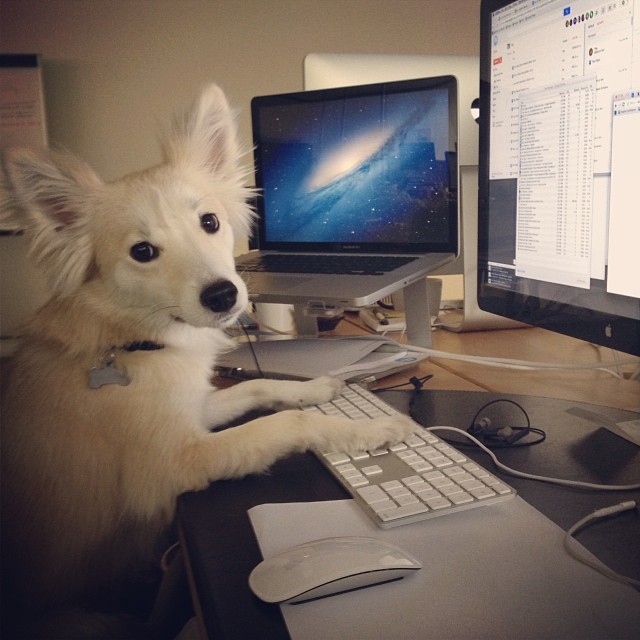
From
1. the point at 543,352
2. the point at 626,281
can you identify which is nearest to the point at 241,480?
the point at 626,281

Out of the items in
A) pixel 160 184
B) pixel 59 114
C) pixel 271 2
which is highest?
pixel 271 2

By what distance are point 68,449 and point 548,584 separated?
704mm

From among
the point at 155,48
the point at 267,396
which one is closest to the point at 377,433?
the point at 267,396

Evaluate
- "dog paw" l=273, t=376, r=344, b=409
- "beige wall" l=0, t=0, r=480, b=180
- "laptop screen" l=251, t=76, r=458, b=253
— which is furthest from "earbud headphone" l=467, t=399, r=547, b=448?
"beige wall" l=0, t=0, r=480, b=180

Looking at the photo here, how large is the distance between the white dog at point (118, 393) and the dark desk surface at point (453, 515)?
0.07 metres

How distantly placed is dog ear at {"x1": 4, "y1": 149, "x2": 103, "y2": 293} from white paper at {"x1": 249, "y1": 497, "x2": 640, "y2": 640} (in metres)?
0.65

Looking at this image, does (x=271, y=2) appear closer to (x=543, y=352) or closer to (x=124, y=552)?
(x=543, y=352)

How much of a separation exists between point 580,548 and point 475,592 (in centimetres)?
12

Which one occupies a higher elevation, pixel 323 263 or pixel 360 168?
pixel 360 168

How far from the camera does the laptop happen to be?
54.2 inches

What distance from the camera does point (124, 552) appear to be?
938 millimetres

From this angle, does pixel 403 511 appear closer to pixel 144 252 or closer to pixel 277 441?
pixel 277 441

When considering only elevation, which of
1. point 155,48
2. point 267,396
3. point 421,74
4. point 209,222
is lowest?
point 267,396

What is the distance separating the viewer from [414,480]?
0.67 m
